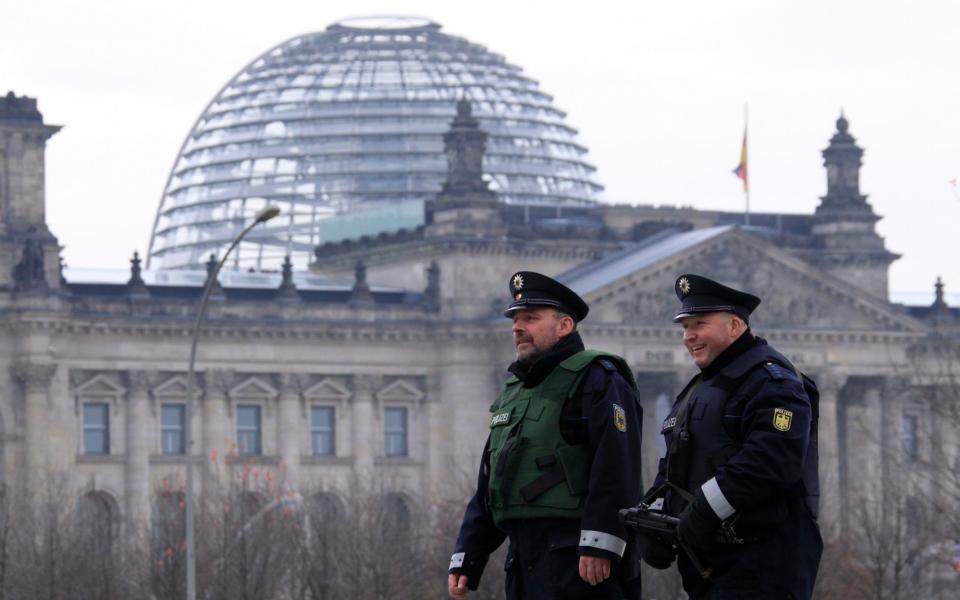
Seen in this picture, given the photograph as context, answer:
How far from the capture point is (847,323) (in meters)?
104

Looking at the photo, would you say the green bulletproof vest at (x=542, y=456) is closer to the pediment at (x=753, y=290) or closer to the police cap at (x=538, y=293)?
the police cap at (x=538, y=293)

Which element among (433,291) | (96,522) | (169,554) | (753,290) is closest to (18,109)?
(433,291)

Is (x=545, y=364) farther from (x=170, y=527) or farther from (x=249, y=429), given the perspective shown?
(x=249, y=429)

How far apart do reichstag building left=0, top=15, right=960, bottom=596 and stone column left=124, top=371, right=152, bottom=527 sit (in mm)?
74

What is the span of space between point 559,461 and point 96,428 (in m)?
79.3

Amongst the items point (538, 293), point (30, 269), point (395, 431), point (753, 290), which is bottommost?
point (395, 431)

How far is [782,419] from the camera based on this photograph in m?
16.1

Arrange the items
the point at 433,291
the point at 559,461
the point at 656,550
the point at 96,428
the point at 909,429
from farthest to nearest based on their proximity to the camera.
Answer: the point at 909,429, the point at 433,291, the point at 96,428, the point at 559,461, the point at 656,550

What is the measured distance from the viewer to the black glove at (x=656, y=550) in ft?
54.1

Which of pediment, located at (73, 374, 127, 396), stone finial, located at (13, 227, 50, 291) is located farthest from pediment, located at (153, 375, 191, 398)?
stone finial, located at (13, 227, 50, 291)

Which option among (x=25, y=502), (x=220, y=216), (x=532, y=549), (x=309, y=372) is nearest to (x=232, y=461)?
(x=309, y=372)

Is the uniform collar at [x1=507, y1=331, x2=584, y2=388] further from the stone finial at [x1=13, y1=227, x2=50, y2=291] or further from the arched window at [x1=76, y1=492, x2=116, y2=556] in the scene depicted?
the stone finial at [x1=13, y1=227, x2=50, y2=291]

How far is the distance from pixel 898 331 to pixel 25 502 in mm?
40819

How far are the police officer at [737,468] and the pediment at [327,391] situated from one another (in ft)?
273
